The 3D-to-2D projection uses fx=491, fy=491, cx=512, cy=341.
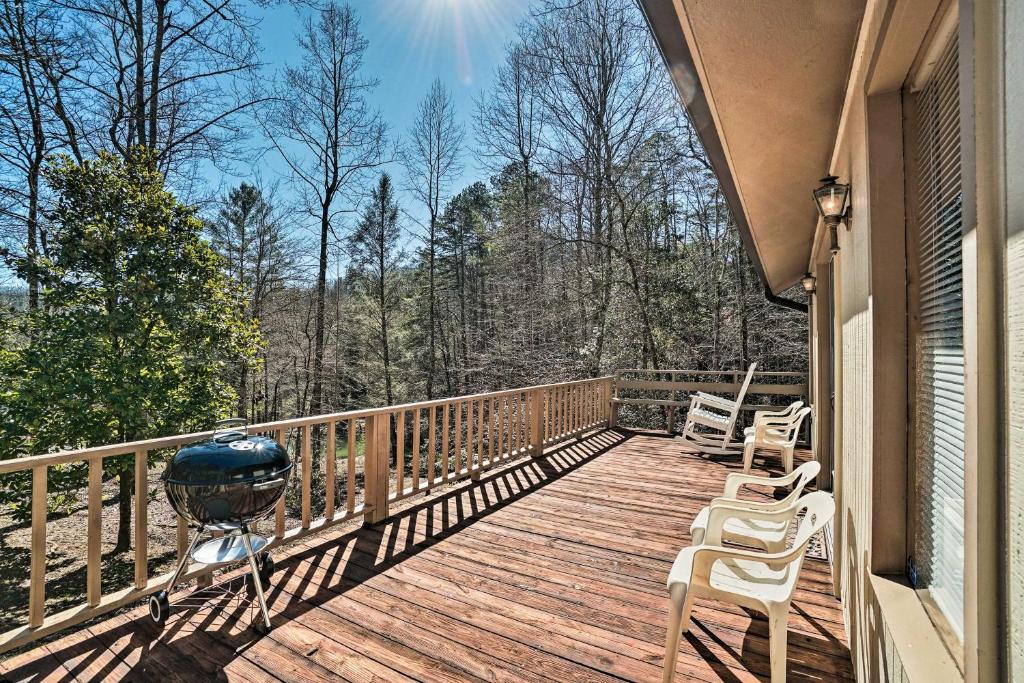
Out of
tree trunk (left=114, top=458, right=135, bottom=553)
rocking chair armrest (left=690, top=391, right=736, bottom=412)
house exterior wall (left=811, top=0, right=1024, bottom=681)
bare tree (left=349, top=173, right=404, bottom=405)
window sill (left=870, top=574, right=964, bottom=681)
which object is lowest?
tree trunk (left=114, top=458, right=135, bottom=553)

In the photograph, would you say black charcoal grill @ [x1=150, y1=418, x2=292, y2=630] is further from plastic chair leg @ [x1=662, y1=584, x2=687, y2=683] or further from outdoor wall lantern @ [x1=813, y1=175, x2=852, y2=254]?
outdoor wall lantern @ [x1=813, y1=175, x2=852, y2=254]

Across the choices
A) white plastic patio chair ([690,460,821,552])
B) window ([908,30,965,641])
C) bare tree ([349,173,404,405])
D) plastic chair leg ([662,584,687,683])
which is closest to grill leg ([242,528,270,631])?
plastic chair leg ([662,584,687,683])

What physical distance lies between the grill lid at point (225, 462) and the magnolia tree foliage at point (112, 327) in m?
Answer: 5.35

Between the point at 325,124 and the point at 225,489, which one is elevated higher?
the point at 325,124

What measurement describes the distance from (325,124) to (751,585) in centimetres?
1448

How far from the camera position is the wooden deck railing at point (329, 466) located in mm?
2137

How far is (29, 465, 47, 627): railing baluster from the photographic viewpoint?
2.10 meters

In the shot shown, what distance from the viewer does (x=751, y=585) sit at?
6.69ft

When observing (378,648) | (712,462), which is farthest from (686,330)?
(378,648)

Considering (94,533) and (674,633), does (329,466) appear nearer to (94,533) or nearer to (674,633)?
(94,533)

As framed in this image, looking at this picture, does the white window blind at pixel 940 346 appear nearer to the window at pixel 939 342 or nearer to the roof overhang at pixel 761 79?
the window at pixel 939 342

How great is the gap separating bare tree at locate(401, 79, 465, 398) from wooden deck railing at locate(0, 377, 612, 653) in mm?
9801

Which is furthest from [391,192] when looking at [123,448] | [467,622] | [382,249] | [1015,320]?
[1015,320]

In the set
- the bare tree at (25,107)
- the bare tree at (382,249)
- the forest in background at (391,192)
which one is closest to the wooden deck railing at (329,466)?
the forest in background at (391,192)
